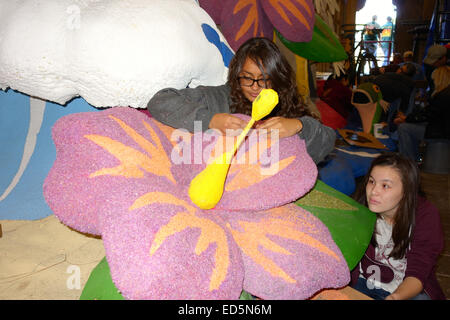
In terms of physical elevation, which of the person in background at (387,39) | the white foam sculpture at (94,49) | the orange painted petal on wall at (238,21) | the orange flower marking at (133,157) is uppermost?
the person in background at (387,39)

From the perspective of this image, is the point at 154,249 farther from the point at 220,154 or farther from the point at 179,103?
the point at 179,103

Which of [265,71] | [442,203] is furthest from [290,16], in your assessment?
[442,203]

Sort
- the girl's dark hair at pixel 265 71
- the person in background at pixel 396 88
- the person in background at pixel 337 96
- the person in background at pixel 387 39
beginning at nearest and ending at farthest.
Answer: the girl's dark hair at pixel 265 71
the person in background at pixel 337 96
the person in background at pixel 396 88
the person in background at pixel 387 39

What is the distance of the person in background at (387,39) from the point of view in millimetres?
7848

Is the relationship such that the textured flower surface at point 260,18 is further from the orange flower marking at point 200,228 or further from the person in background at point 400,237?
the orange flower marking at point 200,228

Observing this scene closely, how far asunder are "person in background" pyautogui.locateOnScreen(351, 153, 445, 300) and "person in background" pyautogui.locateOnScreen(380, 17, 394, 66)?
8012mm

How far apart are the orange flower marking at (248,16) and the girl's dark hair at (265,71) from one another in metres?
0.13

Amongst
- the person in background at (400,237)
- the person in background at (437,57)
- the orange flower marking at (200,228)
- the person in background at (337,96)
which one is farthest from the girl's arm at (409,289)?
the person in background at (437,57)

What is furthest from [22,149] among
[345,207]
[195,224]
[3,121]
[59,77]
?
[345,207]

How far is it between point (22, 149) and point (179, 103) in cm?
33

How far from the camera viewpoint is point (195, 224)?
0.41 m

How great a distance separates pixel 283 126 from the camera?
55cm

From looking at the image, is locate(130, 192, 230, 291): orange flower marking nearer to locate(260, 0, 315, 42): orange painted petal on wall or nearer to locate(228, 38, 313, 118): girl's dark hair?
locate(228, 38, 313, 118): girl's dark hair

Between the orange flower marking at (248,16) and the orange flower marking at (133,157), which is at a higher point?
the orange flower marking at (248,16)
